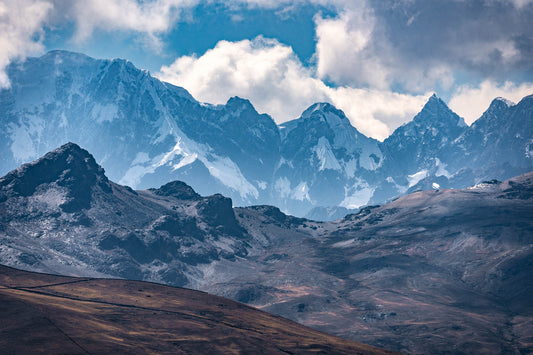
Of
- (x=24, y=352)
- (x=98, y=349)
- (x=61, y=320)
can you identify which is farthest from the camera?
(x=61, y=320)

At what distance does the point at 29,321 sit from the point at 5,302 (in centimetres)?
1515

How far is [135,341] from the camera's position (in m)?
195

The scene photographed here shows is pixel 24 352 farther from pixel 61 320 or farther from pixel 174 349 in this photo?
pixel 174 349

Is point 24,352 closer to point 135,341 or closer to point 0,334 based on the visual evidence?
point 0,334

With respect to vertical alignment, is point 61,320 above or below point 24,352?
above

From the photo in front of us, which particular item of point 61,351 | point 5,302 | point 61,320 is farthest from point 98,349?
point 5,302

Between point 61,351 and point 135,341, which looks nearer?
point 61,351

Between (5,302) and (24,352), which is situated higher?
(5,302)

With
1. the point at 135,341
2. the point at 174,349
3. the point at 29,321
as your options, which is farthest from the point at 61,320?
the point at 174,349

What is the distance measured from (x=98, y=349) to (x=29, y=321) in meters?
25.1

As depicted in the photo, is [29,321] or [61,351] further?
[29,321]

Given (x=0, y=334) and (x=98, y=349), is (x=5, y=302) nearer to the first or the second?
(x=0, y=334)

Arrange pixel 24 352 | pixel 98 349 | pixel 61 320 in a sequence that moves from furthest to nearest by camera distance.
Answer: pixel 61 320, pixel 98 349, pixel 24 352

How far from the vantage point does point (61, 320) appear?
194m
